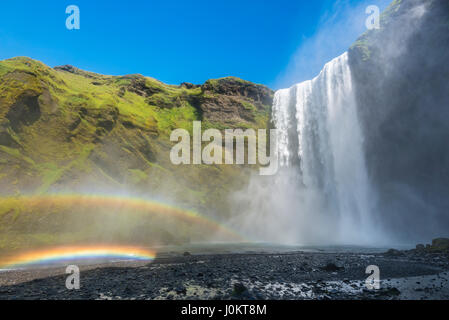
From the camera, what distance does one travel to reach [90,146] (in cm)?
4016

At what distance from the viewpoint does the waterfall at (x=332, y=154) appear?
127 feet

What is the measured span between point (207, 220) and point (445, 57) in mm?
46231

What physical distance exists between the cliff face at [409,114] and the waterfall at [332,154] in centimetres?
219

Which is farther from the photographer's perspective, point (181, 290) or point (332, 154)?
point (332, 154)

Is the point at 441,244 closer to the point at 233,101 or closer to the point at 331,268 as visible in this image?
the point at 331,268

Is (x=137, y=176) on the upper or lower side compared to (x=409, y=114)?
lower

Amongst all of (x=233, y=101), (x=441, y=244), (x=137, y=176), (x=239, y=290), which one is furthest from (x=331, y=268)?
(x=233, y=101)

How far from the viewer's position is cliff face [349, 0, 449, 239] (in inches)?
1321

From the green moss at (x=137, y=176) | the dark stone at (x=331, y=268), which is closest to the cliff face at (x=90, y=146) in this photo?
the green moss at (x=137, y=176)

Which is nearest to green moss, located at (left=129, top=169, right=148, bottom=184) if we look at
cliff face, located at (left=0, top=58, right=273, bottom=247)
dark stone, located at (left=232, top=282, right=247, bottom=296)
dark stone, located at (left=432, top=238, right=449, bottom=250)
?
cliff face, located at (left=0, top=58, right=273, bottom=247)

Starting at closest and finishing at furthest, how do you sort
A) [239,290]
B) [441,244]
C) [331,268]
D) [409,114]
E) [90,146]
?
[239,290], [331,268], [441,244], [409,114], [90,146]

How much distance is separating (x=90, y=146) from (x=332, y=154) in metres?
45.8
